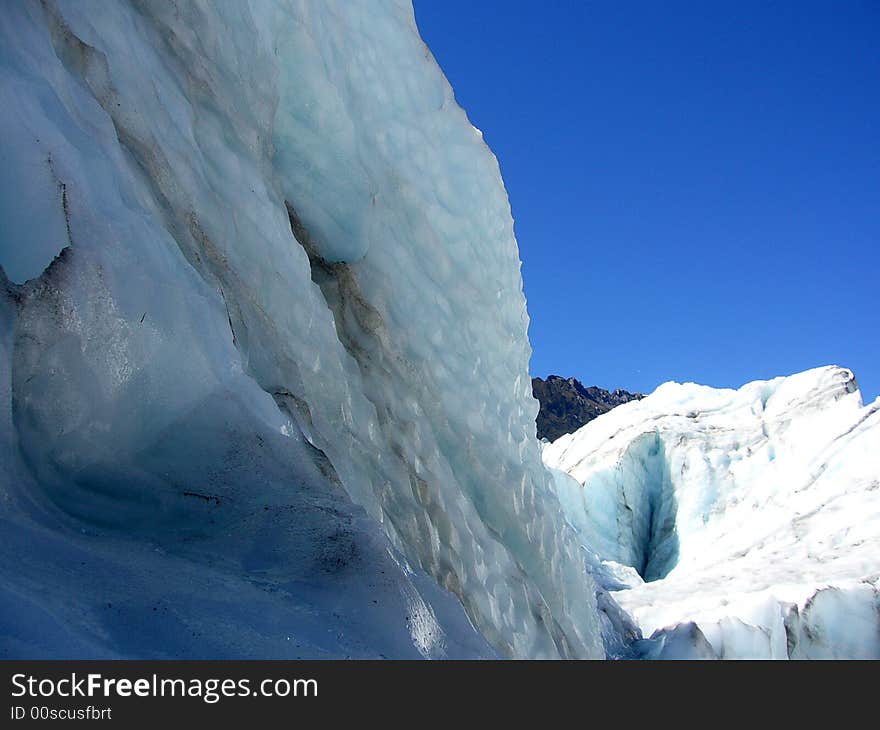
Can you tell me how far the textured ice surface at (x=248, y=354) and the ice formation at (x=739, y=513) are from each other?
10.6 ft

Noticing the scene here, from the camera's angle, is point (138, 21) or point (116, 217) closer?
point (116, 217)

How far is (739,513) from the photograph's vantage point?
49.2ft

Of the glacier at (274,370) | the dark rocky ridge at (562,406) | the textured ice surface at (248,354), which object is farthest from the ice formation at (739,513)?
the dark rocky ridge at (562,406)

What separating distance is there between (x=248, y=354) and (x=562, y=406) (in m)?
47.9

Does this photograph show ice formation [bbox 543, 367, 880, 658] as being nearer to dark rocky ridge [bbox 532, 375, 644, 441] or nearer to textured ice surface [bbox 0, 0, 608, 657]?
textured ice surface [bbox 0, 0, 608, 657]

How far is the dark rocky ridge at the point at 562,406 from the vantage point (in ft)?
158

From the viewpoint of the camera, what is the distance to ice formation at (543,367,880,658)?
27.8ft

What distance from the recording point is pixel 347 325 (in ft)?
16.1

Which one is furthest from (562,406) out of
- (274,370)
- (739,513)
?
(274,370)

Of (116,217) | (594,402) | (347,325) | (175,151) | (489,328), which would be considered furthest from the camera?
(594,402)

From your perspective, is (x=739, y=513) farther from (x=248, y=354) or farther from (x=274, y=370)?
(x=248, y=354)

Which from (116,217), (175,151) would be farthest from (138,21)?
(116,217)

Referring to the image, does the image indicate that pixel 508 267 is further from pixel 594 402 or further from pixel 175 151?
pixel 594 402

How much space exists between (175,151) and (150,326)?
4.37 feet
